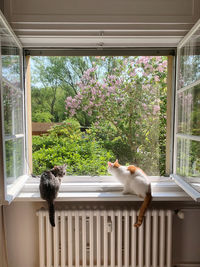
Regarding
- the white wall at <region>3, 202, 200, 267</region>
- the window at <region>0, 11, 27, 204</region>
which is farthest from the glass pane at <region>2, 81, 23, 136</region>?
the white wall at <region>3, 202, 200, 267</region>

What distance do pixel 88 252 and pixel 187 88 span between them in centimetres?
139

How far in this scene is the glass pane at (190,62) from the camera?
1.04 meters

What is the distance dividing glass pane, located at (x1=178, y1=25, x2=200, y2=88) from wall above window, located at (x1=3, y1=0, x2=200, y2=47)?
0.39 feet

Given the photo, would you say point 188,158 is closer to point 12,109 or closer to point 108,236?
point 108,236

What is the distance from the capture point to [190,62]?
1.12 meters

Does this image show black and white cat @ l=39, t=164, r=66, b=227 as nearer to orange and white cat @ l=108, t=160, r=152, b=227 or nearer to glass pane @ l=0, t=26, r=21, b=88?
orange and white cat @ l=108, t=160, r=152, b=227

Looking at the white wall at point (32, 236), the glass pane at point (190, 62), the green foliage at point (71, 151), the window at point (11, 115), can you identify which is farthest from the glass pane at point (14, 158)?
the glass pane at point (190, 62)

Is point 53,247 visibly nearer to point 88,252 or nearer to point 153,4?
point 88,252

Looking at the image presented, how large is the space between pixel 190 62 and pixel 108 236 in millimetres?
1346

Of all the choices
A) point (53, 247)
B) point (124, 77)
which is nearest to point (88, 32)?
point (124, 77)

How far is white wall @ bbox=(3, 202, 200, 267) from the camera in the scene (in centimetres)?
127

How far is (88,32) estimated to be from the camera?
115 centimetres

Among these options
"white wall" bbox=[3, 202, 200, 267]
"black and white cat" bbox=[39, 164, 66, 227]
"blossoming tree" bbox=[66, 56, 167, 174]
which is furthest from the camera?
"blossoming tree" bbox=[66, 56, 167, 174]

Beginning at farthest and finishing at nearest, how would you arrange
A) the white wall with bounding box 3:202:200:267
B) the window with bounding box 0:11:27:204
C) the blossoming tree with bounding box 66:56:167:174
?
the blossoming tree with bounding box 66:56:167:174
the white wall with bounding box 3:202:200:267
the window with bounding box 0:11:27:204
